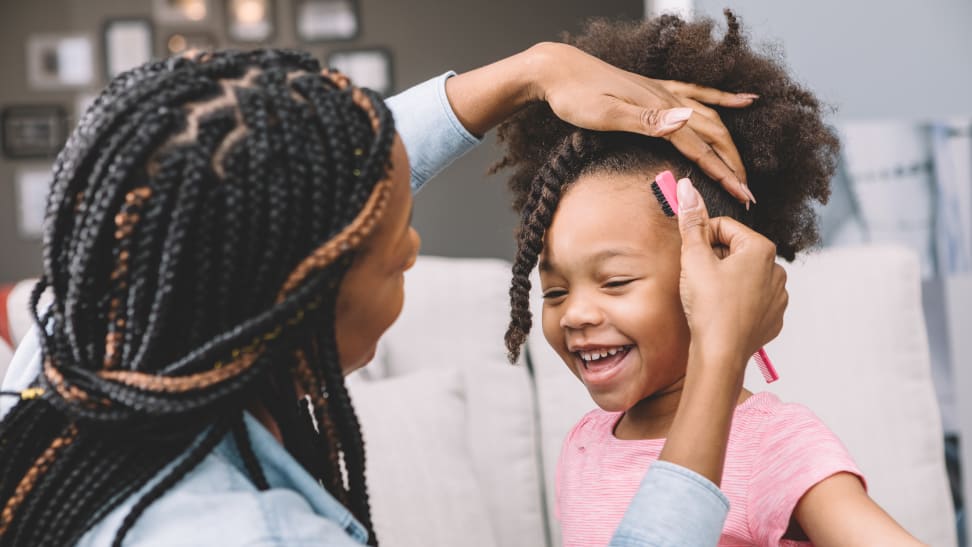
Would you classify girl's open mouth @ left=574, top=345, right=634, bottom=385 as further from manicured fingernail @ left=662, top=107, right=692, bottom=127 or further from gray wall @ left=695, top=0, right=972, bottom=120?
gray wall @ left=695, top=0, right=972, bottom=120

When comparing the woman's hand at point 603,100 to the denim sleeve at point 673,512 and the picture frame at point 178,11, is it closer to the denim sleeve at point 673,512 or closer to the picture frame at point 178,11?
the denim sleeve at point 673,512

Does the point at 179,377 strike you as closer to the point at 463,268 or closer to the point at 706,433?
the point at 706,433

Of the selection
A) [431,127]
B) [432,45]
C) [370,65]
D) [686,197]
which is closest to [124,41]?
[370,65]

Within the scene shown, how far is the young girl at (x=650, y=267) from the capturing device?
0.93m

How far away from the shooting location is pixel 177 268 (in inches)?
24.3

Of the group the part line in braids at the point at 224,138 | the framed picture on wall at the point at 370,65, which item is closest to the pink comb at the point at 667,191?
the part line in braids at the point at 224,138

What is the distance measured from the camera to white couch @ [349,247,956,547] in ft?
5.06

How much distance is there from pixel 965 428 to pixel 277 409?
1.62m

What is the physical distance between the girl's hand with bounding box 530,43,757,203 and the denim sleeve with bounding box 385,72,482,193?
4.2 inches

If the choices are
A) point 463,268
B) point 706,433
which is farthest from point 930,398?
point 706,433

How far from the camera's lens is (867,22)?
6.00ft

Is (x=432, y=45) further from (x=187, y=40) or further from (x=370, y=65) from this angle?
(x=187, y=40)

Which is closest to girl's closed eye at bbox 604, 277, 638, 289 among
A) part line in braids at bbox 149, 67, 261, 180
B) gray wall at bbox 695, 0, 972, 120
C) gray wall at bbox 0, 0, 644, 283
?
part line in braids at bbox 149, 67, 261, 180

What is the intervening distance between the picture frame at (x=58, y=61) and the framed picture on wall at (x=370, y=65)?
973 millimetres
